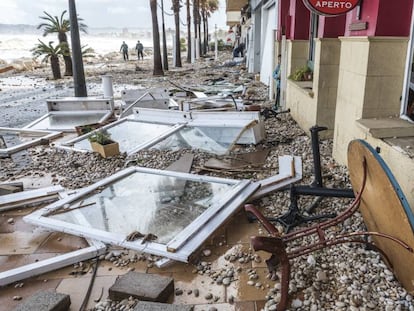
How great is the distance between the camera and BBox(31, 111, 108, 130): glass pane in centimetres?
820

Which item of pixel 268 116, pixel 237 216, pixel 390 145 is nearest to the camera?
pixel 390 145

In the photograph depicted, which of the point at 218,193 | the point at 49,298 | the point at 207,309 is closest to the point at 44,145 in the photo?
the point at 218,193

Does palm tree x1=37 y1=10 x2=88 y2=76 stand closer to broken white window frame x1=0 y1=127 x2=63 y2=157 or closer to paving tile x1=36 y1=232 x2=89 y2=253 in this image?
broken white window frame x1=0 y1=127 x2=63 y2=157

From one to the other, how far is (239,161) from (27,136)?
4808 mm

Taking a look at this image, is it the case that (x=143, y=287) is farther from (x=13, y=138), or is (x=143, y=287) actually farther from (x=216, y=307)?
(x=13, y=138)

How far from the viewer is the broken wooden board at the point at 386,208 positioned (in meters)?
2.26

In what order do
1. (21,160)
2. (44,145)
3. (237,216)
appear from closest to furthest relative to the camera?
(237,216) → (21,160) → (44,145)

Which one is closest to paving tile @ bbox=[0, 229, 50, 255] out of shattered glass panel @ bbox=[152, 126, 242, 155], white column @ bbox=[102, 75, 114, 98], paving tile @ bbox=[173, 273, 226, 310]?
paving tile @ bbox=[173, 273, 226, 310]

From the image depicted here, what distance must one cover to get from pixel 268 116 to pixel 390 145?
182 inches

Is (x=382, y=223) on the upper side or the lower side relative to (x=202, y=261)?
upper

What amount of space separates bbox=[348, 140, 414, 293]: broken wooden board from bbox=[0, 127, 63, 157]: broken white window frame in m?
5.88

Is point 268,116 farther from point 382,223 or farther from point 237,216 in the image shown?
point 382,223

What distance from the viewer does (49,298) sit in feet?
8.68

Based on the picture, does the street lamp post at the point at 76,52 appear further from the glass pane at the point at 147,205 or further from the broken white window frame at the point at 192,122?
the glass pane at the point at 147,205
